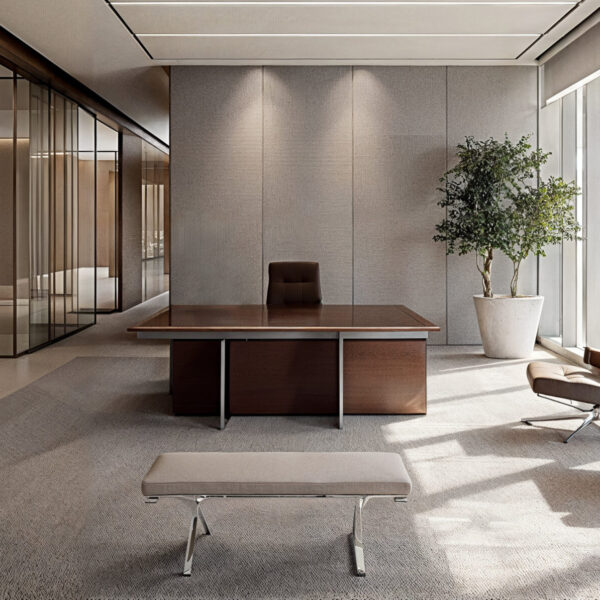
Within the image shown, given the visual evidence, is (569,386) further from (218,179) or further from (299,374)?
(218,179)

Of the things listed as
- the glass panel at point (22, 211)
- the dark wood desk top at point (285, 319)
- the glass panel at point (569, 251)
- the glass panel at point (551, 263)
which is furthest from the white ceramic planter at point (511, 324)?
the glass panel at point (22, 211)

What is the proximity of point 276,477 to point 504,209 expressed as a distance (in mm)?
6131

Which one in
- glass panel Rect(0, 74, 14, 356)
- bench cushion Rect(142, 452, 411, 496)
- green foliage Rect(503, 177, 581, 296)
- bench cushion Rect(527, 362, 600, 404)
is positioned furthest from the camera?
glass panel Rect(0, 74, 14, 356)

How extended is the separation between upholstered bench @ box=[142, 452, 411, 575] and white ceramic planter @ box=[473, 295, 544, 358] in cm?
526

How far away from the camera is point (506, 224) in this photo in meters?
7.96

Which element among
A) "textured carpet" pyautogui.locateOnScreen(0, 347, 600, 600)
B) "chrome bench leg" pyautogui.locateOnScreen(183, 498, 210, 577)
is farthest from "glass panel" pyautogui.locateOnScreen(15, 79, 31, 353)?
"chrome bench leg" pyautogui.locateOnScreen(183, 498, 210, 577)

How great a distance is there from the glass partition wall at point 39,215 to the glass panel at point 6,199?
0.01 m

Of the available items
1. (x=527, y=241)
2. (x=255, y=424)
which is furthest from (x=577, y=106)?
(x=255, y=424)

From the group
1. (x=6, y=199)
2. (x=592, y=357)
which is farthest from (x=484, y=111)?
(x=6, y=199)

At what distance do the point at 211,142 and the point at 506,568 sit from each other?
6948 mm

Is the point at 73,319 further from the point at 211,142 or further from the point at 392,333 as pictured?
the point at 392,333

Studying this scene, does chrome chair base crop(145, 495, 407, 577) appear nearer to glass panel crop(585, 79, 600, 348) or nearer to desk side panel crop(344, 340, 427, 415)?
desk side panel crop(344, 340, 427, 415)

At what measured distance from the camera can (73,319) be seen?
10.3 meters

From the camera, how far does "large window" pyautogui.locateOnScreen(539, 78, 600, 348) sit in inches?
304
